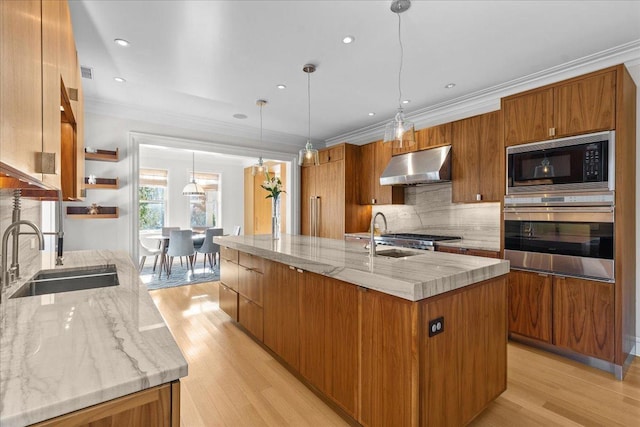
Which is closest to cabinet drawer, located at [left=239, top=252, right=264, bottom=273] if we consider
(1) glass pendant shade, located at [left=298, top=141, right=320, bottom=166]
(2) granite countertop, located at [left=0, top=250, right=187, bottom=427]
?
(1) glass pendant shade, located at [left=298, top=141, right=320, bottom=166]

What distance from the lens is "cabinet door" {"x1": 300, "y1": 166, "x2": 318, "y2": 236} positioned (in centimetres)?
560

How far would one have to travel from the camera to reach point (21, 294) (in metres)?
1.41

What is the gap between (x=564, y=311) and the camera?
253 cm

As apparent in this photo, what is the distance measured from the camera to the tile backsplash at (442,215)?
12.1 ft

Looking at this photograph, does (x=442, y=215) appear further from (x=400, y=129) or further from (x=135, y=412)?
(x=135, y=412)

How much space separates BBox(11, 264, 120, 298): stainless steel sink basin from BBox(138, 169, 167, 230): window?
5837 mm

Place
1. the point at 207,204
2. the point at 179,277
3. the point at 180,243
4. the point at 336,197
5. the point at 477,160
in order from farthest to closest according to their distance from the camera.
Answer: the point at 207,204 < the point at 179,277 < the point at 180,243 < the point at 336,197 < the point at 477,160

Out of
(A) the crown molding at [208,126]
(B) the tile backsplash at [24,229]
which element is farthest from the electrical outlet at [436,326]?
(A) the crown molding at [208,126]

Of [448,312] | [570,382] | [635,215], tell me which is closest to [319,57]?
[448,312]

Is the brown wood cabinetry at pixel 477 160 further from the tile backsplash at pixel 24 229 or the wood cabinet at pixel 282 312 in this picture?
the tile backsplash at pixel 24 229

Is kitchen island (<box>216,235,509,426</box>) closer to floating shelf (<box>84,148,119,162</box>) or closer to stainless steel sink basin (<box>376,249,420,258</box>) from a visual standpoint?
stainless steel sink basin (<box>376,249,420,258</box>)

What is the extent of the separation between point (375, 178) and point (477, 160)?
1.60 meters

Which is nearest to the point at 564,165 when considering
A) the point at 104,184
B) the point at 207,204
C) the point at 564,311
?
the point at 564,311

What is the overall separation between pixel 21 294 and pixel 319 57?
8.87ft
